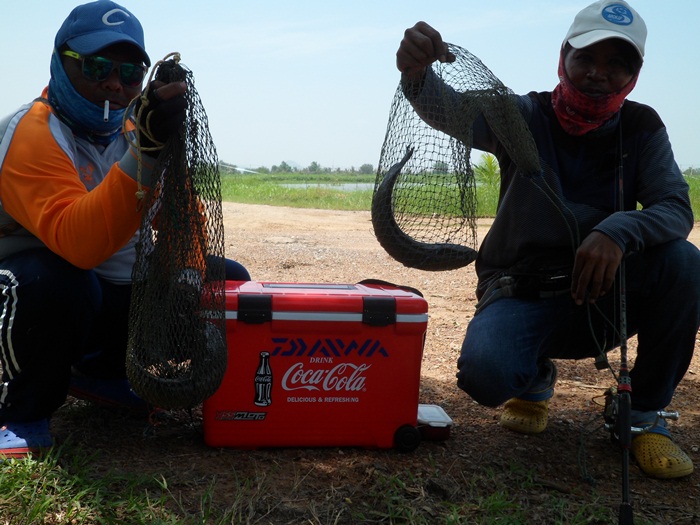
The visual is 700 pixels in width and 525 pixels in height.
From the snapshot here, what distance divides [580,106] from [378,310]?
1122mm

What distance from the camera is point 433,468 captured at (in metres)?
2.61

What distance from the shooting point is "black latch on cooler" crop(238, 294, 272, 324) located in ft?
8.47

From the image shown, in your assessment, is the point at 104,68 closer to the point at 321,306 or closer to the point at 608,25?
the point at 321,306

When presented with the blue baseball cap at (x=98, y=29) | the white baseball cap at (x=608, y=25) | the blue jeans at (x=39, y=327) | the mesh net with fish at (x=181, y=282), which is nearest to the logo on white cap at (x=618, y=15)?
the white baseball cap at (x=608, y=25)

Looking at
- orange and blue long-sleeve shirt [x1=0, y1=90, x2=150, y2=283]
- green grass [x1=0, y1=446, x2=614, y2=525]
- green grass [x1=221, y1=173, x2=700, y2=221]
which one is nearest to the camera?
green grass [x1=0, y1=446, x2=614, y2=525]

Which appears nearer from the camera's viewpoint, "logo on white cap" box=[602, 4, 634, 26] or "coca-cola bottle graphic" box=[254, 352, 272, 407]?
"coca-cola bottle graphic" box=[254, 352, 272, 407]

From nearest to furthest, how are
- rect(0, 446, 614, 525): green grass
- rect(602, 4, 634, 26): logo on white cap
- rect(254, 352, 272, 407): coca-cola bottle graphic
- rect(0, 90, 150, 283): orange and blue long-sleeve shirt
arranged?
rect(0, 446, 614, 525): green grass < rect(0, 90, 150, 283): orange and blue long-sleeve shirt < rect(254, 352, 272, 407): coca-cola bottle graphic < rect(602, 4, 634, 26): logo on white cap

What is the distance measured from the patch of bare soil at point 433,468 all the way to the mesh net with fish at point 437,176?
0.75 m

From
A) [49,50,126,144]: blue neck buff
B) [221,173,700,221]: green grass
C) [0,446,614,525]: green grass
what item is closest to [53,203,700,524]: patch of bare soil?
[0,446,614,525]: green grass

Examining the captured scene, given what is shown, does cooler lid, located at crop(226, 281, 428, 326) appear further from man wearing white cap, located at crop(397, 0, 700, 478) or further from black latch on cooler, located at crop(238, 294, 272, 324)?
man wearing white cap, located at crop(397, 0, 700, 478)

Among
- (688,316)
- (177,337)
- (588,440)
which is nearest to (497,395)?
(588,440)

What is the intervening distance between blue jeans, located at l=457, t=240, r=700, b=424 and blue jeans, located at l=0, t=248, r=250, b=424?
4.60ft

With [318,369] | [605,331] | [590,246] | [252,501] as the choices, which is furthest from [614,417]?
[252,501]

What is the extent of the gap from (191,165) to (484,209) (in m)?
9.74
